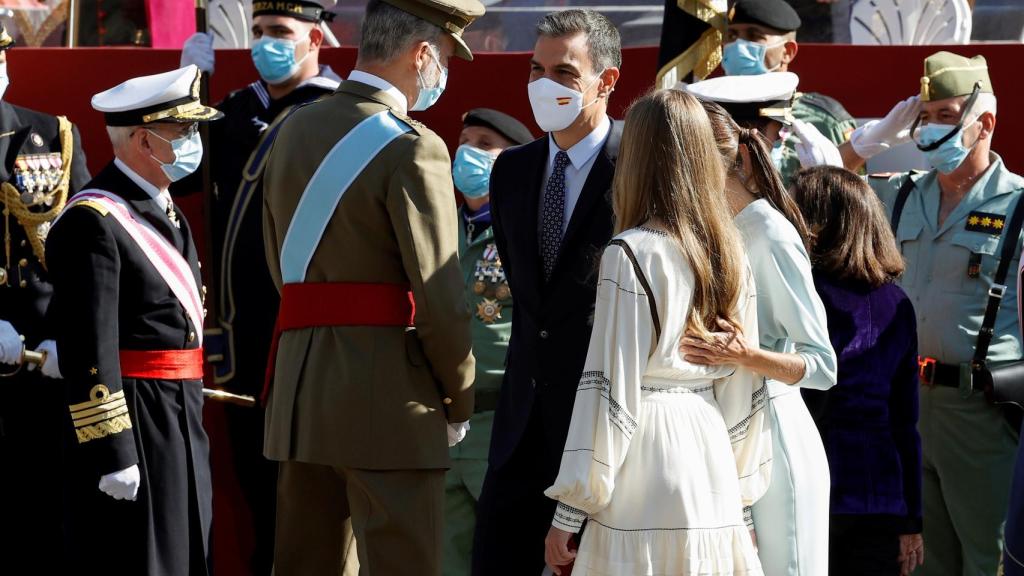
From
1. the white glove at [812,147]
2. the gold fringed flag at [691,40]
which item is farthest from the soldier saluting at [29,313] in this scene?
the white glove at [812,147]

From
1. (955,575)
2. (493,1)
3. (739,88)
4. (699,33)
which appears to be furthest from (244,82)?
(955,575)

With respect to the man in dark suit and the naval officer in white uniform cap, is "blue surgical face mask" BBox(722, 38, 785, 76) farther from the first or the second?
the man in dark suit

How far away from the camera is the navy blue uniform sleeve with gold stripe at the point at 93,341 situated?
165 inches

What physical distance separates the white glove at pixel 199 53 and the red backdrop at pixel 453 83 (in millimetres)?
269

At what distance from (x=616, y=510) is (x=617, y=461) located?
0.13 meters

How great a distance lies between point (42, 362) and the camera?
17.3 feet

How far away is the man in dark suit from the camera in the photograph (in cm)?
392

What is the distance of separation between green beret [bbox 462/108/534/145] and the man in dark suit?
144 cm

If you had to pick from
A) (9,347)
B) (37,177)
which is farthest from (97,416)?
(37,177)

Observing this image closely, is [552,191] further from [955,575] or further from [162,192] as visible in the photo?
[955,575]

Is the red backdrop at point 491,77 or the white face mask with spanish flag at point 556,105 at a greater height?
the red backdrop at point 491,77

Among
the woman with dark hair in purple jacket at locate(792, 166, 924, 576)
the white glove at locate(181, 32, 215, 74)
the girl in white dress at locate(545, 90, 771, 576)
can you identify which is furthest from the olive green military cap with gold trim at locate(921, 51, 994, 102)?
the white glove at locate(181, 32, 215, 74)

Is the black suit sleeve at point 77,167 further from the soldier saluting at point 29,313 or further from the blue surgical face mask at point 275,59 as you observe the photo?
the blue surgical face mask at point 275,59

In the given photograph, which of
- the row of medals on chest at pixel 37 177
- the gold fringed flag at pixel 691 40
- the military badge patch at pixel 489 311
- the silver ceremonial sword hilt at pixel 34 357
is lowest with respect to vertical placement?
the silver ceremonial sword hilt at pixel 34 357
